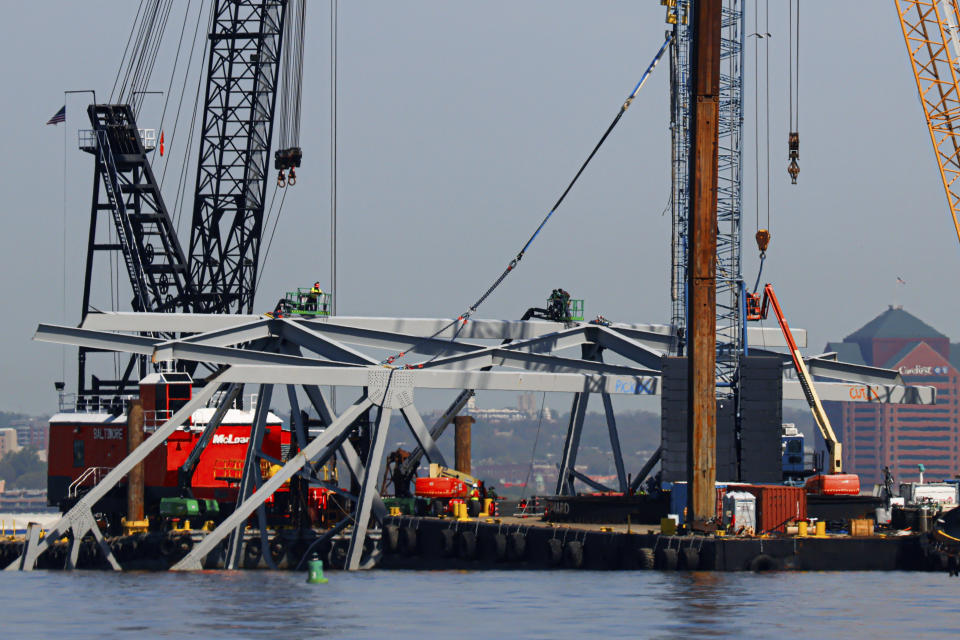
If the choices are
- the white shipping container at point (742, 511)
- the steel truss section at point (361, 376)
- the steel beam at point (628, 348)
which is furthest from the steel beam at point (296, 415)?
the white shipping container at point (742, 511)

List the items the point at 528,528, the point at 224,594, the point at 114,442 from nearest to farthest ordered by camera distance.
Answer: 1. the point at 224,594
2. the point at 528,528
3. the point at 114,442

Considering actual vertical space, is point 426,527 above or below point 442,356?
below

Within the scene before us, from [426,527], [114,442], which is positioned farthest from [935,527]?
[114,442]

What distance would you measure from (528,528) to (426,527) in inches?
196

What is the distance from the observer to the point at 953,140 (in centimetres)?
8275

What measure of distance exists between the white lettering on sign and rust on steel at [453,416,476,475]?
48.6 feet

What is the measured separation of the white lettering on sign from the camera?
75188 mm

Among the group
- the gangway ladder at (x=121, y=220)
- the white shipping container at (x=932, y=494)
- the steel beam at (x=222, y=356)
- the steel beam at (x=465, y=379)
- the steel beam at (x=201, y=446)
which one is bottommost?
the white shipping container at (x=932, y=494)

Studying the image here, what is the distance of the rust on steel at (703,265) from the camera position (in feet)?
183

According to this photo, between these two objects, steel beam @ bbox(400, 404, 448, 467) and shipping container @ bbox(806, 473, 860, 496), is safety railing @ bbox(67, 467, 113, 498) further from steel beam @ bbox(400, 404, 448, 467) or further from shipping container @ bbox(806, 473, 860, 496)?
shipping container @ bbox(806, 473, 860, 496)

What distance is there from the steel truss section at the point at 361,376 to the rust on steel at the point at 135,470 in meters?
2.52

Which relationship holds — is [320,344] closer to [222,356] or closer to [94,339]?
[222,356]

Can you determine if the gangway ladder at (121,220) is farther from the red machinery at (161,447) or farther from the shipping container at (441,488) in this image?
the shipping container at (441,488)

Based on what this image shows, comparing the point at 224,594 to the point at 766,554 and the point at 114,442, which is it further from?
the point at 114,442
